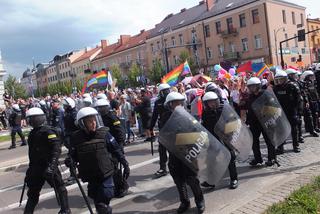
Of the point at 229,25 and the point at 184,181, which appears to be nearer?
the point at 184,181

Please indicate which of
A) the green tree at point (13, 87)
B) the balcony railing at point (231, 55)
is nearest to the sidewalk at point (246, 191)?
the balcony railing at point (231, 55)

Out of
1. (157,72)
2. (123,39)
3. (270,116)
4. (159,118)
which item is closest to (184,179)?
(159,118)

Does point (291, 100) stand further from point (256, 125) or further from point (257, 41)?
point (257, 41)

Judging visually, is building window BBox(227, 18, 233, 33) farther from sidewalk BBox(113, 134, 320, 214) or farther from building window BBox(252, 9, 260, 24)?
sidewalk BBox(113, 134, 320, 214)

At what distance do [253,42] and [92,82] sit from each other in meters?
34.2

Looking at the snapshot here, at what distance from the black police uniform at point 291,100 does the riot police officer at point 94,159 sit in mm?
4650

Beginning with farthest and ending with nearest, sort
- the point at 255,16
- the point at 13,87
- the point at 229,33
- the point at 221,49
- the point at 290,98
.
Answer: the point at 13,87
the point at 221,49
the point at 229,33
the point at 255,16
the point at 290,98

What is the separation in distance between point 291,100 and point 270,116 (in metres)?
1.30

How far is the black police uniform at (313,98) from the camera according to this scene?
1001 centimetres

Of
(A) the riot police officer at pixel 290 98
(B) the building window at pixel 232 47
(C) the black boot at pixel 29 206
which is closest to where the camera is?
(C) the black boot at pixel 29 206

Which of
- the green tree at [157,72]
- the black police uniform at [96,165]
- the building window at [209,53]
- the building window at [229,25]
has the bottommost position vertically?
the black police uniform at [96,165]

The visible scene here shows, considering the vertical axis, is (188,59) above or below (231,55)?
→ above

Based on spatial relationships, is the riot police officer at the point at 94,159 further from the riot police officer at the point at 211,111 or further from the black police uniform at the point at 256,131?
the black police uniform at the point at 256,131

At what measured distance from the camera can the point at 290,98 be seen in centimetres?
802
